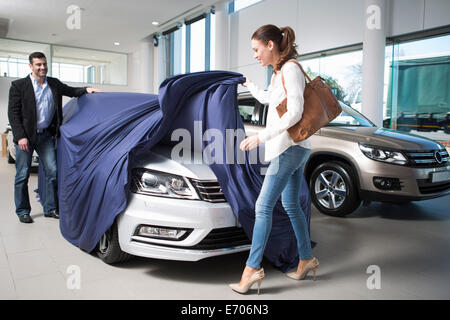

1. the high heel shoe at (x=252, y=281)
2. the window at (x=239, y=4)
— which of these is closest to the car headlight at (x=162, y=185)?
the high heel shoe at (x=252, y=281)

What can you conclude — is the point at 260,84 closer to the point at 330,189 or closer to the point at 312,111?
the point at 330,189

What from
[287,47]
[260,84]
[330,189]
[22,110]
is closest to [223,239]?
[287,47]

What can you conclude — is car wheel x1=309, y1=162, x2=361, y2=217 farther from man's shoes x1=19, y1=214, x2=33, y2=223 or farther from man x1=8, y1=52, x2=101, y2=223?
man's shoes x1=19, y1=214, x2=33, y2=223

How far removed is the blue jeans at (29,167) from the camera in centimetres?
386

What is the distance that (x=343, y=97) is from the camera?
928cm

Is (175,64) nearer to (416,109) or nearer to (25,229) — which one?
(416,109)

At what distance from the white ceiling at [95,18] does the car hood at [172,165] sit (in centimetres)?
949

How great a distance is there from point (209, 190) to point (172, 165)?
12.2 inches

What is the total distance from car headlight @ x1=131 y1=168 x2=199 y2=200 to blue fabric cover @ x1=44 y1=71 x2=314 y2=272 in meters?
0.08

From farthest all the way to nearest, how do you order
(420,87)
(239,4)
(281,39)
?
(239,4) < (420,87) < (281,39)

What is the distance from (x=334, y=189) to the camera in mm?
4332

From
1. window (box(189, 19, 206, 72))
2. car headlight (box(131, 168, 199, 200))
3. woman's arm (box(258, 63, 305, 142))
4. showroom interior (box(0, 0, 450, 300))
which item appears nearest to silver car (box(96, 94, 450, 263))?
car headlight (box(131, 168, 199, 200))
